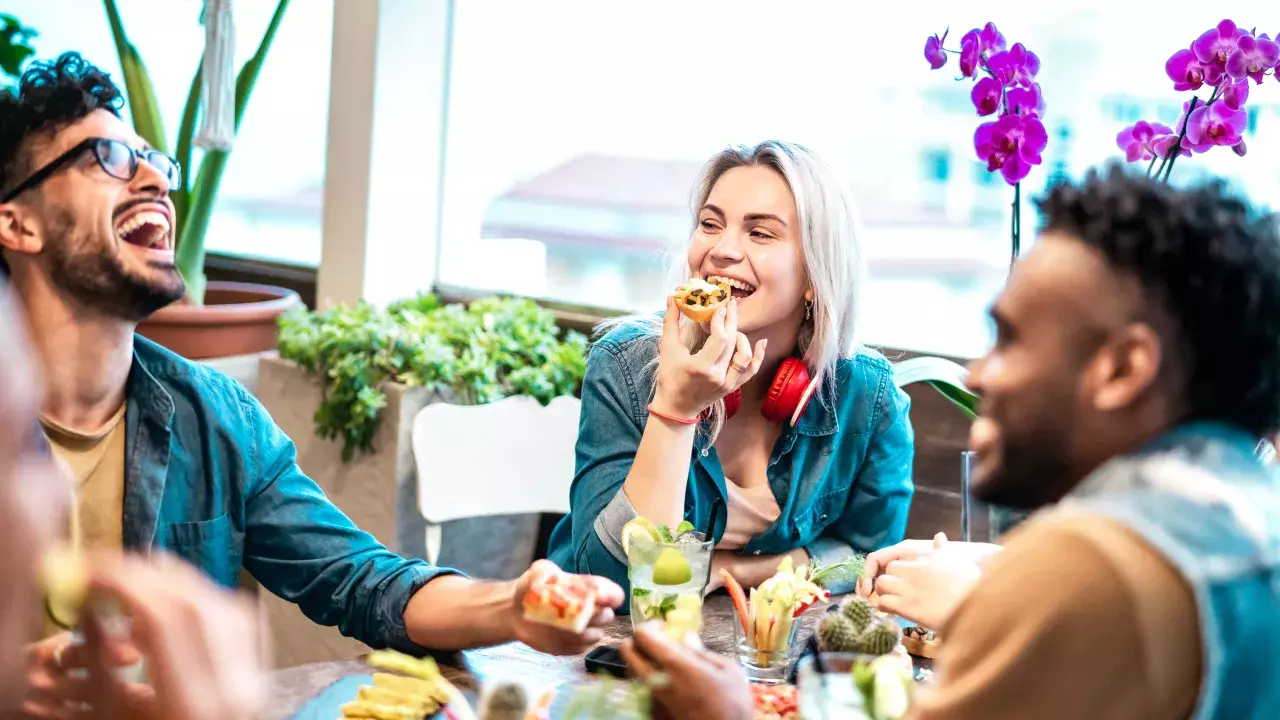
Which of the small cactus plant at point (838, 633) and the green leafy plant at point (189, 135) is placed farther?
the green leafy plant at point (189, 135)

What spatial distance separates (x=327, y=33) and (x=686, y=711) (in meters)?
3.85

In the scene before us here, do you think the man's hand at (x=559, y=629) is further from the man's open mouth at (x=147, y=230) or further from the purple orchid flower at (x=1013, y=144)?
the purple orchid flower at (x=1013, y=144)

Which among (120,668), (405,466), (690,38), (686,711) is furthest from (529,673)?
(690,38)

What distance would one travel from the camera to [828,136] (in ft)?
11.5

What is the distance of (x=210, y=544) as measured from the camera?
190 cm

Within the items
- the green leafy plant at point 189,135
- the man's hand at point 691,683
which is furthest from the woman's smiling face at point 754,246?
the green leafy plant at point 189,135

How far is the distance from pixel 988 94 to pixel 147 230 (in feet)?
4.27

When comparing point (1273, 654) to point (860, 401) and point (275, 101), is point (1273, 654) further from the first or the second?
point (275, 101)

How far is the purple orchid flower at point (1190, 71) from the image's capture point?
1.94 metres

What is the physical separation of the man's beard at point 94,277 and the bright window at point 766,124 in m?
1.21

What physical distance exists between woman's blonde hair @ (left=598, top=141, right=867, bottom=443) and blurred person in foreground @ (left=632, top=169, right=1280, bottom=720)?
4.26 feet

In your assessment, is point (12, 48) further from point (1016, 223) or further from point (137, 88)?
point (1016, 223)

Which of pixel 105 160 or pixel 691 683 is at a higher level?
pixel 105 160

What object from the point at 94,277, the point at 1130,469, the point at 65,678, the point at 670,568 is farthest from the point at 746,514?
the point at 65,678
